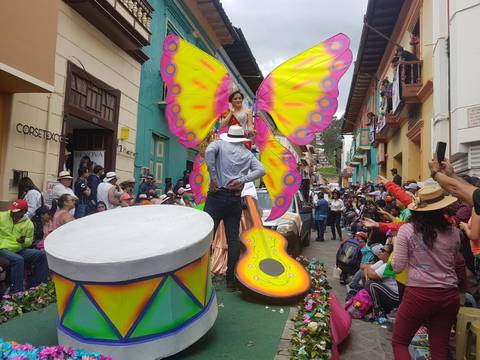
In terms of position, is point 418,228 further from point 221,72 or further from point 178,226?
point 221,72

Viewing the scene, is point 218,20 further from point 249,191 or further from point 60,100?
point 249,191

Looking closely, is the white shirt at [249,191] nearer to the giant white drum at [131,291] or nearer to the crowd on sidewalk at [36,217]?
the crowd on sidewalk at [36,217]

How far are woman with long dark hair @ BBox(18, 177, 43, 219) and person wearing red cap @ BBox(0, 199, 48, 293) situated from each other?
720 millimetres

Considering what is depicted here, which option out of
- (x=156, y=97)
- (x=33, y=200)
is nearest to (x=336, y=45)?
(x=33, y=200)

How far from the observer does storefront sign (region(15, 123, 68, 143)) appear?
6.86 m

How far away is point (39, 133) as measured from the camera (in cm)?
725

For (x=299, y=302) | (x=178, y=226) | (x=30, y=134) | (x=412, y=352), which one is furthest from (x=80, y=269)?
(x=30, y=134)

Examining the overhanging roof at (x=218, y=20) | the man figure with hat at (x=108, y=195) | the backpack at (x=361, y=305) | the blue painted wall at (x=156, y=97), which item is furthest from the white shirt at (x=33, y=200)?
the overhanging roof at (x=218, y=20)

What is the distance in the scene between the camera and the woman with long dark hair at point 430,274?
119 inches

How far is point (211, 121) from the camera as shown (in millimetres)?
5766

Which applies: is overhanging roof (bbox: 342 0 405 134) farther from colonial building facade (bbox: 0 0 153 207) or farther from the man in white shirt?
the man in white shirt

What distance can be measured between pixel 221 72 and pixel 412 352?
13.0ft

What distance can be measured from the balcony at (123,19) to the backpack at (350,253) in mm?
6460

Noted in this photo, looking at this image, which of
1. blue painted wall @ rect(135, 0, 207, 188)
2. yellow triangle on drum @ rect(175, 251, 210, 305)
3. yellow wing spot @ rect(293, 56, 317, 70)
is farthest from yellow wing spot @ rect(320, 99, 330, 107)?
blue painted wall @ rect(135, 0, 207, 188)
